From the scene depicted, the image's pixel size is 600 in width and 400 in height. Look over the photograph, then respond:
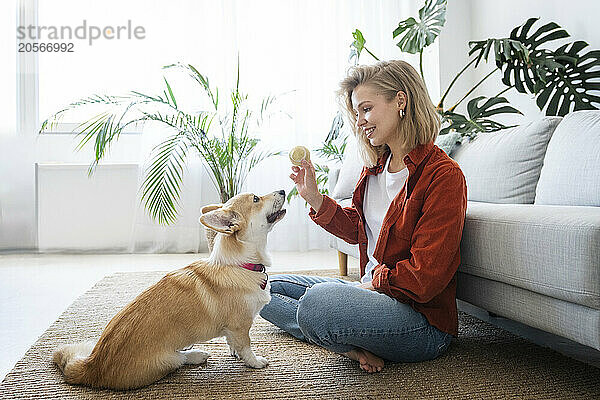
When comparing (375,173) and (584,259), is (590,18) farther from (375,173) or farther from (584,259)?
(584,259)

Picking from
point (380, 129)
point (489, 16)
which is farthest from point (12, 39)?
point (380, 129)

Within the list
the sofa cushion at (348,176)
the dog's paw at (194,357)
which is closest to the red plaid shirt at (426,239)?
the dog's paw at (194,357)

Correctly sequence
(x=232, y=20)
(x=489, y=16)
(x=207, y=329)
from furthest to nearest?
(x=232, y=20), (x=489, y=16), (x=207, y=329)

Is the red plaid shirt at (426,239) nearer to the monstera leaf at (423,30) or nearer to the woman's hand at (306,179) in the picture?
the woman's hand at (306,179)

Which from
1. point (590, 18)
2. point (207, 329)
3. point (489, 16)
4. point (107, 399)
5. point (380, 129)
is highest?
point (489, 16)

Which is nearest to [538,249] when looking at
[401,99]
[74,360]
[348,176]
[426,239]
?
[426,239]

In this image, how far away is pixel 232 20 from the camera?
15.1ft

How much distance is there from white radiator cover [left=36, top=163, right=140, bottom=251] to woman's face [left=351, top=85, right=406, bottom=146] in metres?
3.02

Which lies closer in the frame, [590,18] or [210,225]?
[210,225]

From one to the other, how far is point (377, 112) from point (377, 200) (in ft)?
1.02

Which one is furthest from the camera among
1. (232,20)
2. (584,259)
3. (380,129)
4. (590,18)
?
(232,20)

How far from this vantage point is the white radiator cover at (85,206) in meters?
4.50

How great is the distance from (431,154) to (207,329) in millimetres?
779

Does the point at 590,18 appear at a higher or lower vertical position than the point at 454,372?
higher
